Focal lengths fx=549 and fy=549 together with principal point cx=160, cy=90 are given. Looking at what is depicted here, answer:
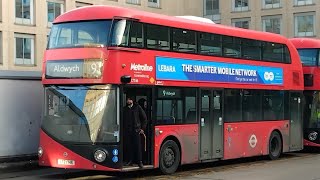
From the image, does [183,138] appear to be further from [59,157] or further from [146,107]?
[59,157]

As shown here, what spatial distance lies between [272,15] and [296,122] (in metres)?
43.9

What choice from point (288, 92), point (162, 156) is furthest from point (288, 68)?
point (162, 156)

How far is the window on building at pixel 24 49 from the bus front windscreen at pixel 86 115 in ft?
124

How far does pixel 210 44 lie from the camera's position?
15.6m

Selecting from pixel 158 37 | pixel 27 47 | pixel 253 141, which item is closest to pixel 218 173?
pixel 253 141

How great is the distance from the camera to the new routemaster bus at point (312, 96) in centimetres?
2077

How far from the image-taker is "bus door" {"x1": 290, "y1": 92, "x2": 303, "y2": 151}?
1939cm

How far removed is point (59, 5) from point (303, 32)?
85.9ft

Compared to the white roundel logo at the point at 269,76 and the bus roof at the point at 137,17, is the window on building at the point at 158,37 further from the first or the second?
the white roundel logo at the point at 269,76

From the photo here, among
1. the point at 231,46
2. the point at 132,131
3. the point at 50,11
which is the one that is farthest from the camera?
the point at 50,11

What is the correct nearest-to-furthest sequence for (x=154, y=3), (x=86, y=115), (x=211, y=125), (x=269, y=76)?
1. (x=86, y=115)
2. (x=211, y=125)
3. (x=269, y=76)
4. (x=154, y=3)

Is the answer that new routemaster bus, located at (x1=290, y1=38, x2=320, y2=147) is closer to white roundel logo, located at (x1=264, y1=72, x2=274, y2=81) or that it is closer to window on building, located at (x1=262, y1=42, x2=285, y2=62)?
window on building, located at (x1=262, y1=42, x2=285, y2=62)

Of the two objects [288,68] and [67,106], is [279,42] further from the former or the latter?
[67,106]

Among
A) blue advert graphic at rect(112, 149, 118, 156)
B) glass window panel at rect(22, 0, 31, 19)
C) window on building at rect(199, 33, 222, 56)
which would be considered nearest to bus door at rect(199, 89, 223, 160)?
window on building at rect(199, 33, 222, 56)
